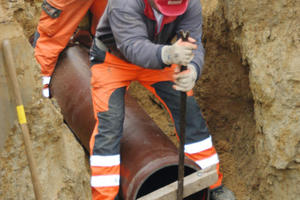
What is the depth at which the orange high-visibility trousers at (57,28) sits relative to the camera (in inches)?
145

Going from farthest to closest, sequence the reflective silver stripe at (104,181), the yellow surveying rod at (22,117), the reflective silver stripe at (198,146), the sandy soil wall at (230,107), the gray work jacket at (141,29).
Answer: the reflective silver stripe at (198,146), the reflective silver stripe at (104,181), the gray work jacket at (141,29), the sandy soil wall at (230,107), the yellow surveying rod at (22,117)

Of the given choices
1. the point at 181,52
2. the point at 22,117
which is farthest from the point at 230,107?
the point at 22,117

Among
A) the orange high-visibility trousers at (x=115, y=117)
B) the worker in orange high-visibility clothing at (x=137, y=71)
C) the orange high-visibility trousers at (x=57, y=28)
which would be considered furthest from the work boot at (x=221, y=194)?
the orange high-visibility trousers at (x=57, y=28)

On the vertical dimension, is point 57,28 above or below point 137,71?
above

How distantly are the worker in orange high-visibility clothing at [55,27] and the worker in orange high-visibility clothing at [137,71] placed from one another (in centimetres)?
94

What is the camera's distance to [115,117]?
8.86 ft

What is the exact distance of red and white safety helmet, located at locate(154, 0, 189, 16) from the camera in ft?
7.98

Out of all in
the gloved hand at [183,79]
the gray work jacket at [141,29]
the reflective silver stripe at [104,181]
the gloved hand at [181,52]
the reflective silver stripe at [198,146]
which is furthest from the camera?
the reflective silver stripe at [198,146]

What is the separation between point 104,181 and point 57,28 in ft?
5.96

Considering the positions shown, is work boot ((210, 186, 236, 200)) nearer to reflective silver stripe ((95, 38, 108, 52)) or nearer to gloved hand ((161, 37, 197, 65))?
gloved hand ((161, 37, 197, 65))

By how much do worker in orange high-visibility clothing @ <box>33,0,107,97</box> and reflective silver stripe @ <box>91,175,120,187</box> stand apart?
1.40 meters

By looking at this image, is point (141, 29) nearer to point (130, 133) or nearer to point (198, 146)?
point (130, 133)

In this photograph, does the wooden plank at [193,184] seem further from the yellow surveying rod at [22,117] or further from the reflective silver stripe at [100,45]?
the reflective silver stripe at [100,45]

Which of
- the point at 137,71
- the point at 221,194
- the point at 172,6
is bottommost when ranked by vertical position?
the point at 221,194
